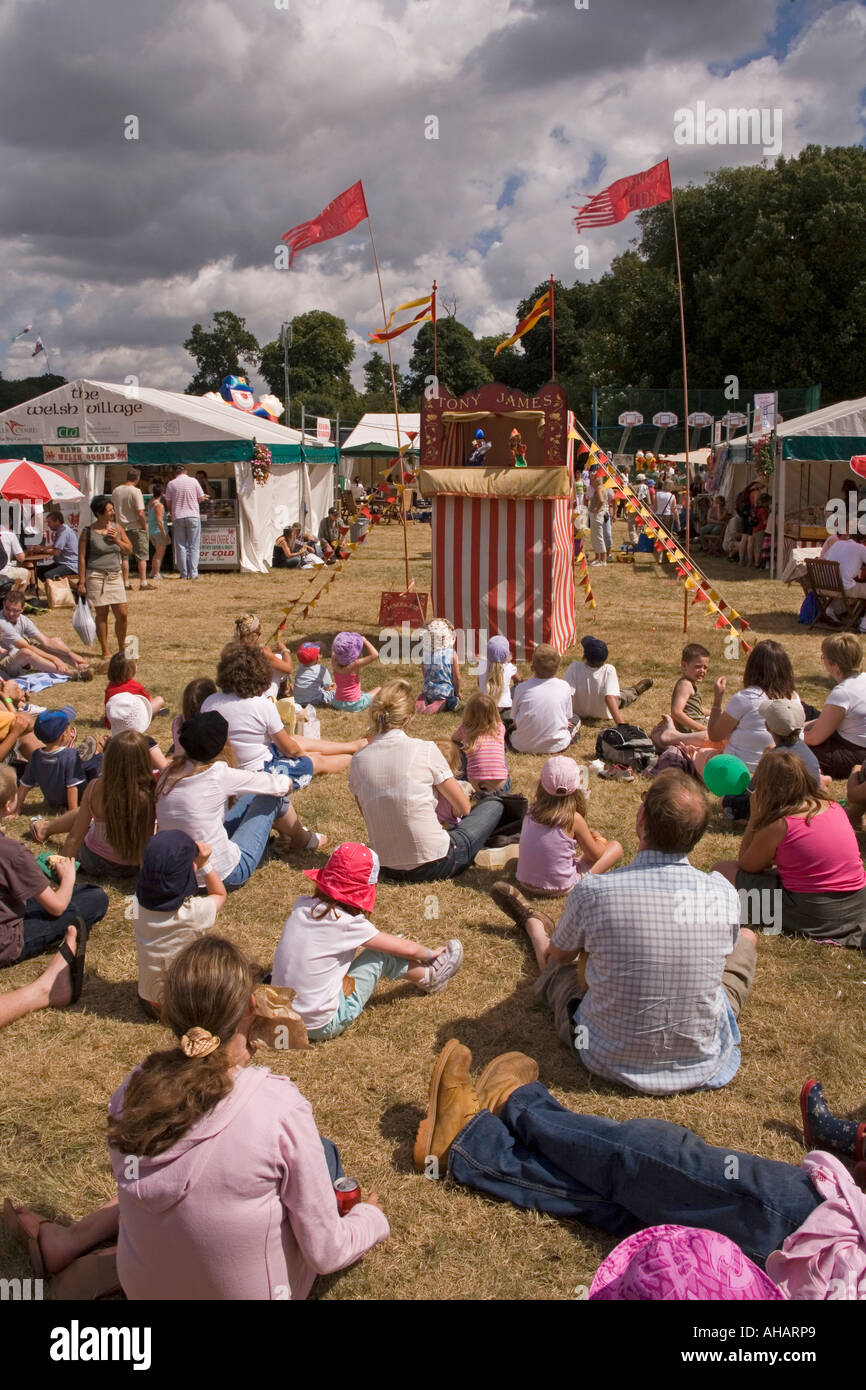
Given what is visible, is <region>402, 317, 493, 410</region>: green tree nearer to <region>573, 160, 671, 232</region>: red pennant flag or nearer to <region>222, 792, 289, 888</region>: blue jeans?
<region>573, 160, 671, 232</region>: red pennant flag

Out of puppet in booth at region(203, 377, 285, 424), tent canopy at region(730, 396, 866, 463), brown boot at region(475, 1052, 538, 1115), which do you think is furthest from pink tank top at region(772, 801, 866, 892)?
puppet in booth at region(203, 377, 285, 424)

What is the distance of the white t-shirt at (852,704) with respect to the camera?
624 centimetres

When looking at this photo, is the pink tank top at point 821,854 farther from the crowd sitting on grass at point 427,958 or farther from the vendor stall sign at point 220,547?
the vendor stall sign at point 220,547

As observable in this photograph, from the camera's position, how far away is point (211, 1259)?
87.4 inches

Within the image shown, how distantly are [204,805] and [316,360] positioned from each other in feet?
261

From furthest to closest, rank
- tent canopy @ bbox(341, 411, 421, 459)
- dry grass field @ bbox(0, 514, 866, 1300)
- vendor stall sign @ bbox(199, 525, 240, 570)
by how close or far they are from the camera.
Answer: tent canopy @ bbox(341, 411, 421, 459) < vendor stall sign @ bbox(199, 525, 240, 570) < dry grass field @ bbox(0, 514, 866, 1300)

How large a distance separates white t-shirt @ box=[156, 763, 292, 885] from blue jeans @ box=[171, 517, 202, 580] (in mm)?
13930

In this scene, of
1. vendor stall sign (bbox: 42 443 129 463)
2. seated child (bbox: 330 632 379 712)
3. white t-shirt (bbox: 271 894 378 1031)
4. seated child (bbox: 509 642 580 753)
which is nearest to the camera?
white t-shirt (bbox: 271 894 378 1031)

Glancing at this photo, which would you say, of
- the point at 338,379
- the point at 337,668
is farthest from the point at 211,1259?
the point at 338,379

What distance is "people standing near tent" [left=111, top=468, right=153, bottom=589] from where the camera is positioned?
1588 centimetres

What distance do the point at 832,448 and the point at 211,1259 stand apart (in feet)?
49.6

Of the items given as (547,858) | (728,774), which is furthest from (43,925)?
(728,774)

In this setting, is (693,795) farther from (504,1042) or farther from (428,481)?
(428,481)

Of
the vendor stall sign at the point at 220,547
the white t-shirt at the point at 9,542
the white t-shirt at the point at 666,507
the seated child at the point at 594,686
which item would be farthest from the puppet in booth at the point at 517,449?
the white t-shirt at the point at 666,507
